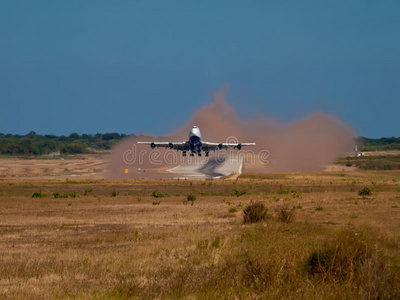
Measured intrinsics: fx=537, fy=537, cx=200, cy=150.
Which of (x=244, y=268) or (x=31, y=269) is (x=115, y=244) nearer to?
(x=31, y=269)

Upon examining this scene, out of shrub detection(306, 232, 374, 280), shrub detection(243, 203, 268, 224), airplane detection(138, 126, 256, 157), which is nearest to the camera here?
shrub detection(306, 232, 374, 280)

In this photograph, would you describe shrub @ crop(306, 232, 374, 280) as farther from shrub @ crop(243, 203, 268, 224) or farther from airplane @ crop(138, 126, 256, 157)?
airplane @ crop(138, 126, 256, 157)

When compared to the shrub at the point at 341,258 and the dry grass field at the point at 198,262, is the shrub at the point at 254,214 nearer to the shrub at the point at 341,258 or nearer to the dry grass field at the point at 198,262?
the dry grass field at the point at 198,262

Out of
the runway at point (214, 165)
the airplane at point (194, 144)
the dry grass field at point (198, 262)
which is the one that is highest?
the airplane at point (194, 144)

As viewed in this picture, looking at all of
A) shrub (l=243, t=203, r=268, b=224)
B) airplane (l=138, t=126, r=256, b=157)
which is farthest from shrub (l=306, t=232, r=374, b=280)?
airplane (l=138, t=126, r=256, b=157)

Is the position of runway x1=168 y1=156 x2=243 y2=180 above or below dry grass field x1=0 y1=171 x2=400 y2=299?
→ above

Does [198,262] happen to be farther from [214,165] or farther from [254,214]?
[214,165]

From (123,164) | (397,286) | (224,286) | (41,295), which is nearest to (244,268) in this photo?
(224,286)

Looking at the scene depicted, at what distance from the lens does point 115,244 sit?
2241 centimetres

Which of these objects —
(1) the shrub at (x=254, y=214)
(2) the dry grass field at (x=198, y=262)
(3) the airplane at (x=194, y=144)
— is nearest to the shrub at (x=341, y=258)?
(2) the dry grass field at (x=198, y=262)

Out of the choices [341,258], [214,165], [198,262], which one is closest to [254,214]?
[198,262]

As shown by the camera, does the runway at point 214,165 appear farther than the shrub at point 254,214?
Yes

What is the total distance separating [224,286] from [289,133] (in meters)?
128

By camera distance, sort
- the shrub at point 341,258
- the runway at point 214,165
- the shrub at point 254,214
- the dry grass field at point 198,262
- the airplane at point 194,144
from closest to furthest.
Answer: the dry grass field at point 198,262 → the shrub at point 341,258 → the shrub at point 254,214 → the airplane at point 194,144 → the runway at point 214,165
